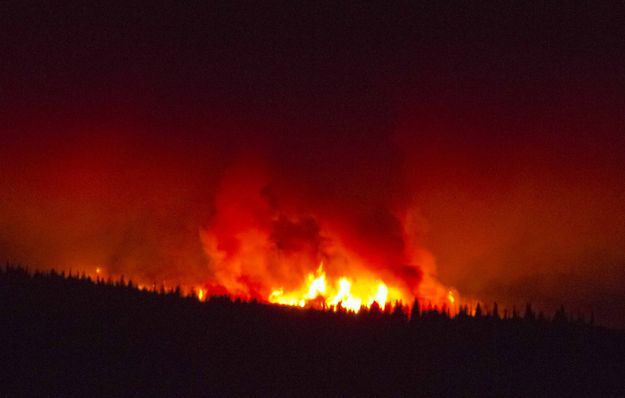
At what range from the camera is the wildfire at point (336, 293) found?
3378 cm

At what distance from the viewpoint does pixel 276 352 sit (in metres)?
28.0

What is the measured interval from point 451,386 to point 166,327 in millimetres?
9830

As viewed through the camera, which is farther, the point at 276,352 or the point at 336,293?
the point at 336,293

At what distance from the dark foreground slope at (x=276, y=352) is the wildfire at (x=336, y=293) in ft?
13.9

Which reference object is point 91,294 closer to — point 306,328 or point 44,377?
point 44,377

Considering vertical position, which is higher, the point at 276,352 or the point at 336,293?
the point at 336,293

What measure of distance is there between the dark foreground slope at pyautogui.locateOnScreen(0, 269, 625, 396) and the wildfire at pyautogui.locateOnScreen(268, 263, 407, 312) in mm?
4240

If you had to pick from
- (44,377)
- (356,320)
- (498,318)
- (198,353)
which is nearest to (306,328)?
(356,320)

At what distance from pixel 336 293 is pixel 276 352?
692cm

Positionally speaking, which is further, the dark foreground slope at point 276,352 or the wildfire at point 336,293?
the wildfire at point 336,293

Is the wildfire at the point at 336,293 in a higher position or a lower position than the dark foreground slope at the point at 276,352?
higher

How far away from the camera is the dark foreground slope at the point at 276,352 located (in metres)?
26.5

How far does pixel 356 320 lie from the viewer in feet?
95.5

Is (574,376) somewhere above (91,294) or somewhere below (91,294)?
below
